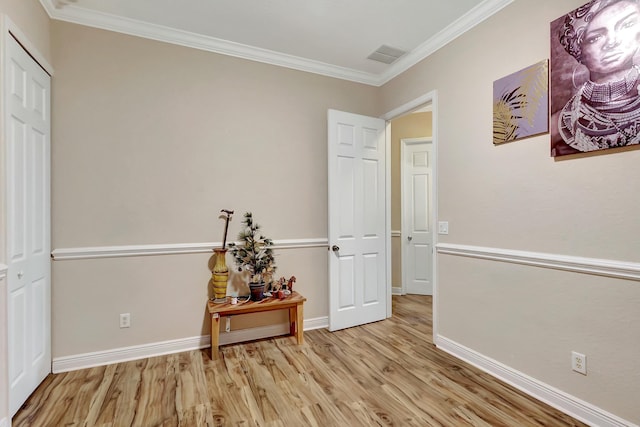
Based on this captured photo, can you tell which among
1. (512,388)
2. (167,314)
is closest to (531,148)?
(512,388)

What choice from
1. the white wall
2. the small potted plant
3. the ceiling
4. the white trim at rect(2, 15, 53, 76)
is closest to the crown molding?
the ceiling

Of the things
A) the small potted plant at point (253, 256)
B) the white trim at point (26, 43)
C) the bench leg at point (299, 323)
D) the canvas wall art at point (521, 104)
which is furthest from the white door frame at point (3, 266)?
the canvas wall art at point (521, 104)

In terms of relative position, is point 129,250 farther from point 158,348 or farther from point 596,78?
point 596,78

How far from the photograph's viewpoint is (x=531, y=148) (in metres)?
2.13

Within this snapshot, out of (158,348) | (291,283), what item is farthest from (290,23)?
(158,348)

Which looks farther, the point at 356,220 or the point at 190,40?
the point at 356,220

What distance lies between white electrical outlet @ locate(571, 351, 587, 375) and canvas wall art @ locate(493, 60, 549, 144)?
1405 mm

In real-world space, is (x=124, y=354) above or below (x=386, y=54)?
below

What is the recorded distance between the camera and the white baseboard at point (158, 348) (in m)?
2.46

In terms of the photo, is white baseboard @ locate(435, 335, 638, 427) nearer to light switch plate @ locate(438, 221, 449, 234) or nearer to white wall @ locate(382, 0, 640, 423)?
white wall @ locate(382, 0, 640, 423)

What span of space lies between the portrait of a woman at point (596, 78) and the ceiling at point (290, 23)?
67 cm

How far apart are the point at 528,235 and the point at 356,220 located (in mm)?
1645

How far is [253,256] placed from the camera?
9.46 feet

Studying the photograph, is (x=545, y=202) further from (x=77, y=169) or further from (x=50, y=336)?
(x=50, y=336)
